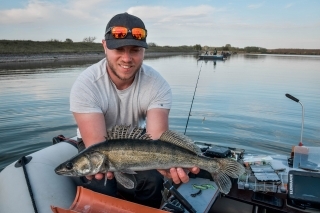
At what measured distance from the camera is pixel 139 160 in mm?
2592

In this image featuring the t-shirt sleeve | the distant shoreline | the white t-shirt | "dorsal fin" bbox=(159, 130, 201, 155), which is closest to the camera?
"dorsal fin" bbox=(159, 130, 201, 155)

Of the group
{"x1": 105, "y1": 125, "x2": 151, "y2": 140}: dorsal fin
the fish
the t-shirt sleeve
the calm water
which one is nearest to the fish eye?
the fish

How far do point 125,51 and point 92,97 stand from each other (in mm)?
664

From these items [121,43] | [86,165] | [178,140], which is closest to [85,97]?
[121,43]

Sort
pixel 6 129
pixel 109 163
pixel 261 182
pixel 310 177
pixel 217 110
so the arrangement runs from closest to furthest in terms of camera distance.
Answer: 1. pixel 109 163
2. pixel 310 177
3. pixel 261 182
4. pixel 6 129
5. pixel 217 110

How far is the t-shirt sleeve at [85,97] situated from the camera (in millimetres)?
3209

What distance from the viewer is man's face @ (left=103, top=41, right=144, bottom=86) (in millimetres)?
3254

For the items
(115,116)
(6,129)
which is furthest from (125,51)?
(6,129)

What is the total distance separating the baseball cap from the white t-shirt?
51cm

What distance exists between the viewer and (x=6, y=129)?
305 inches

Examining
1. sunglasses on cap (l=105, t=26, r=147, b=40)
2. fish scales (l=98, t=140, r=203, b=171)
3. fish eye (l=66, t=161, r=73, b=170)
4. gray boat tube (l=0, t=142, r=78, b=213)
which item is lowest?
gray boat tube (l=0, t=142, r=78, b=213)

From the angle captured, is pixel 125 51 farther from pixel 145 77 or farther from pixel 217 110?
pixel 217 110

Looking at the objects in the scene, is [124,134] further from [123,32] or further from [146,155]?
[123,32]

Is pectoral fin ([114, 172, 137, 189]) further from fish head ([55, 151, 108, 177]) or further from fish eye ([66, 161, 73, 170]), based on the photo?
fish eye ([66, 161, 73, 170])
